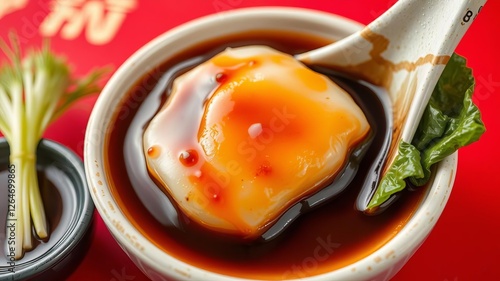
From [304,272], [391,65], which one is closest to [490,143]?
[391,65]

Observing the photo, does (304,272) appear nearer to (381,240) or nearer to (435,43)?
(381,240)

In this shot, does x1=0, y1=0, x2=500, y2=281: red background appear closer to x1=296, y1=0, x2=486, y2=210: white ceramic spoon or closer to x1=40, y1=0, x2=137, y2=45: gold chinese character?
x1=40, y1=0, x2=137, y2=45: gold chinese character

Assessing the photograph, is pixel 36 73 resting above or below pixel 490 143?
below

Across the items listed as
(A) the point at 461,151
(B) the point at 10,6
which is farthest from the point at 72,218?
(A) the point at 461,151

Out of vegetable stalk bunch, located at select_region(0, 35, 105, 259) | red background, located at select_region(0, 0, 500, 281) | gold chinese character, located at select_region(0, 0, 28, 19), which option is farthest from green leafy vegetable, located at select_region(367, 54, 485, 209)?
gold chinese character, located at select_region(0, 0, 28, 19)

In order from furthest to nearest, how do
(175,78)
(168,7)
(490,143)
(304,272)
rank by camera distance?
(168,7)
(490,143)
(175,78)
(304,272)

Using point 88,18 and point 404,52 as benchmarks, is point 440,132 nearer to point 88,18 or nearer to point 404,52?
point 404,52

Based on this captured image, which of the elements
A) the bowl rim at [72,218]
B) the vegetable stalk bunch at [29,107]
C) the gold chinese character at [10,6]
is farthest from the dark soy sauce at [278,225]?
the gold chinese character at [10,6]
